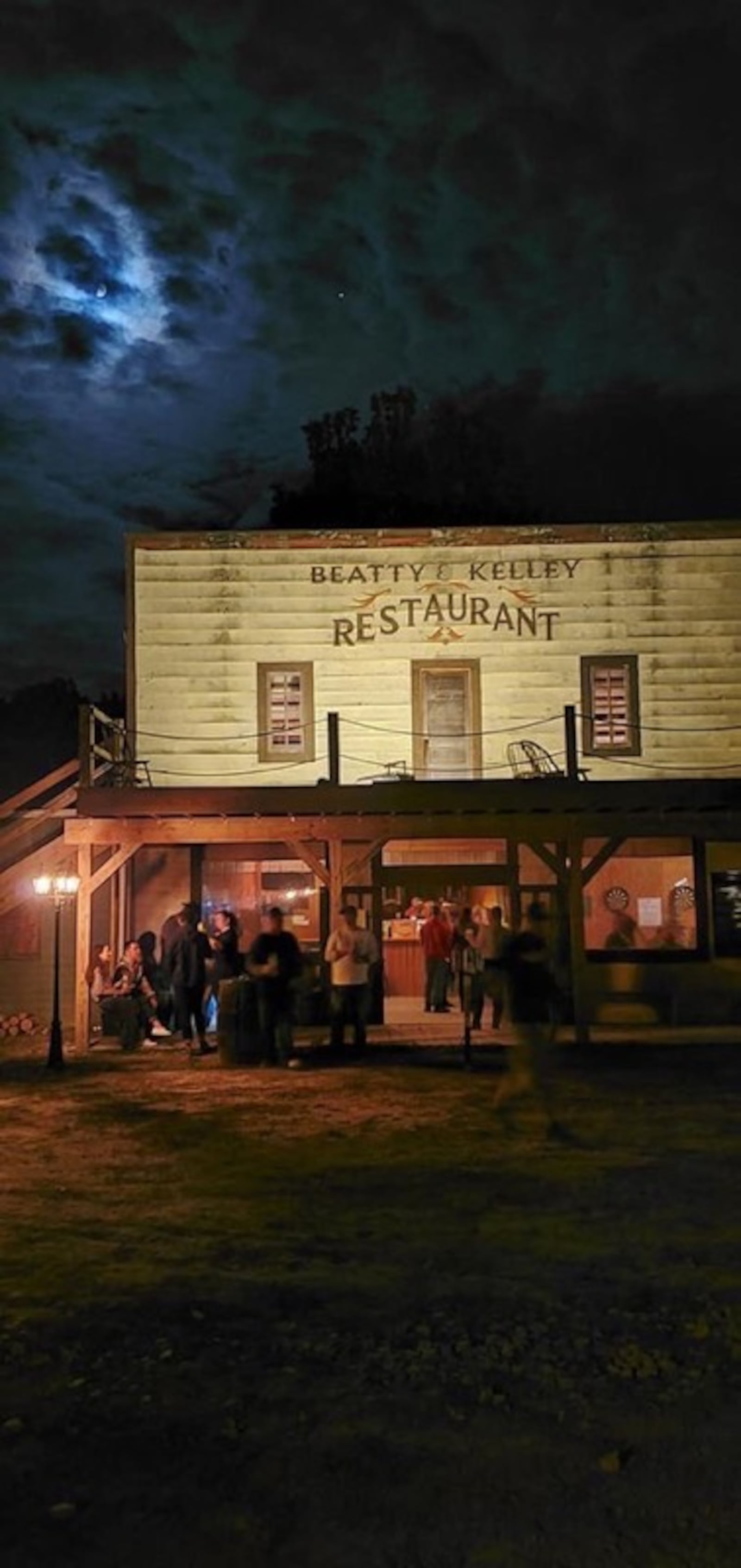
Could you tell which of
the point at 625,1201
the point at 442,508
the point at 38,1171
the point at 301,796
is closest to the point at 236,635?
the point at 301,796

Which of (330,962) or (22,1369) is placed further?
(330,962)

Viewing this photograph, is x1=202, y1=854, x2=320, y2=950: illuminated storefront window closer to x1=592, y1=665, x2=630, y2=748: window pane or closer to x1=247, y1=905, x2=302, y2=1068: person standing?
x1=592, y1=665, x2=630, y2=748: window pane

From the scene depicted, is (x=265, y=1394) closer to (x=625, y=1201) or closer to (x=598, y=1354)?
(x=598, y=1354)

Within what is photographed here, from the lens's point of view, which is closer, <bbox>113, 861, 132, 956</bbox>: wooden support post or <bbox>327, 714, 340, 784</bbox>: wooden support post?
<bbox>327, 714, 340, 784</bbox>: wooden support post

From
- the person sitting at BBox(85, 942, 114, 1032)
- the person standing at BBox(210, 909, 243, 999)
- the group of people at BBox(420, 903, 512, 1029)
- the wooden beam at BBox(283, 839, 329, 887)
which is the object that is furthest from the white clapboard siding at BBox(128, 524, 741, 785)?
the person standing at BBox(210, 909, 243, 999)

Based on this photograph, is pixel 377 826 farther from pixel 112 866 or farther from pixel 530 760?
pixel 530 760

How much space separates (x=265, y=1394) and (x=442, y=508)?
37344mm

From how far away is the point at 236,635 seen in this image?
1892cm

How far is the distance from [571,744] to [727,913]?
492cm

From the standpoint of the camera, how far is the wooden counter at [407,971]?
67.2 ft

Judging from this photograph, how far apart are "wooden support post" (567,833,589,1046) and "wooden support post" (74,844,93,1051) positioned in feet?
19.3

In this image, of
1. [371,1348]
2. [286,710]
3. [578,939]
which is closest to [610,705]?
[578,939]

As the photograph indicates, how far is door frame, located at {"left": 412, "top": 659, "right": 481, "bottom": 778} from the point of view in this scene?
18766 millimetres

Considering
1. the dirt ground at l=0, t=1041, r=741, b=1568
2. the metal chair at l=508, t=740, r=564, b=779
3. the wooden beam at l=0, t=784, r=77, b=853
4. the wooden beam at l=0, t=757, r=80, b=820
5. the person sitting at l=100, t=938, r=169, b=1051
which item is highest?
the metal chair at l=508, t=740, r=564, b=779
